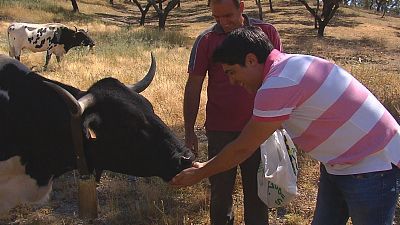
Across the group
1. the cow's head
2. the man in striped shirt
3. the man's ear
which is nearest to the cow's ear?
the cow's head

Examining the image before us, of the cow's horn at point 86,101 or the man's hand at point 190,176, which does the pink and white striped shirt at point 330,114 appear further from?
the cow's horn at point 86,101

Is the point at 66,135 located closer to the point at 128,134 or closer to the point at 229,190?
the point at 128,134

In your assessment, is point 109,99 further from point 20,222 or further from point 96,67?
point 96,67

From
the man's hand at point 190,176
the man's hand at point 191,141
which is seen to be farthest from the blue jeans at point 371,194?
the man's hand at point 191,141

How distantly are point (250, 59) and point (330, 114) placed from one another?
18.9 inches

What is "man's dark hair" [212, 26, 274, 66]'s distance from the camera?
2.78 meters

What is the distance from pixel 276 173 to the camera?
3895 mm

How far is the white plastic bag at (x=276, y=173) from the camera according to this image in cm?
391

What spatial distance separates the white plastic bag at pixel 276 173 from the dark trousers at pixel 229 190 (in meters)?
0.16

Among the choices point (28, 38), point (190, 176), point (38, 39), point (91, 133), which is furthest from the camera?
point (38, 39)

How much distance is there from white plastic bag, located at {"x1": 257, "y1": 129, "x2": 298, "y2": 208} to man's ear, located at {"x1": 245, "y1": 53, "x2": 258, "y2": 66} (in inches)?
46.7

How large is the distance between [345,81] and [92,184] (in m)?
1.91

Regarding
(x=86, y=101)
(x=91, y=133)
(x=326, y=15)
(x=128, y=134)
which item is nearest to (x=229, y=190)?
(x=128, y=134)

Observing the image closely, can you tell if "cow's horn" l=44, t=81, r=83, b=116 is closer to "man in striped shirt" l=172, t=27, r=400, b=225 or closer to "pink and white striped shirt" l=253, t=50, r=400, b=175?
"man in striped shirt" l=172, t=27, r=400, b=225
